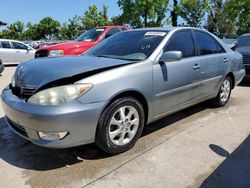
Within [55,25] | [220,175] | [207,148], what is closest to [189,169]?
[220,175]

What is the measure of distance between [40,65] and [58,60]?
27 cm

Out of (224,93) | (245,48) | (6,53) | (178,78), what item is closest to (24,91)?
A: (178,78)

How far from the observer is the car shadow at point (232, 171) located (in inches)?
119

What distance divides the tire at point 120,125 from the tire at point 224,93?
2369mm

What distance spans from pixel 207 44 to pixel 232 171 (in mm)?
2546

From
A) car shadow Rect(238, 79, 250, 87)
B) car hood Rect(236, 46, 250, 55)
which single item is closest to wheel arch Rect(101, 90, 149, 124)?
car shadow Rect(238, 79, 250, 87)

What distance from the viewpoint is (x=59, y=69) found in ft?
11.1

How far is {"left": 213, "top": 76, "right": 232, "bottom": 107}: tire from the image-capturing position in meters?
5.62

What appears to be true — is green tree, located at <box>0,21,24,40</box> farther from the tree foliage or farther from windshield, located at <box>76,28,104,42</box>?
windshield, located at <box>76,28,104,42</box>

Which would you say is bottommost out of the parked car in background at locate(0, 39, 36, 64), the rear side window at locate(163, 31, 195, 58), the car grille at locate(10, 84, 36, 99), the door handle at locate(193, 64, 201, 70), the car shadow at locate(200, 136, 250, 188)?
the car shadow at locate(200, 136, 250, 188)

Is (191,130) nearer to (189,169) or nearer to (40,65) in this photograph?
(189,169)

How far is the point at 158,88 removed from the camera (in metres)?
3.90

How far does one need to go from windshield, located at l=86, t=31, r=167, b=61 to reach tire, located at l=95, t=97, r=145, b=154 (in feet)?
2.34

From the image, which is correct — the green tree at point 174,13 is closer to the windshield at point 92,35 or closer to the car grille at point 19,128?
the windshield at point 92,35
